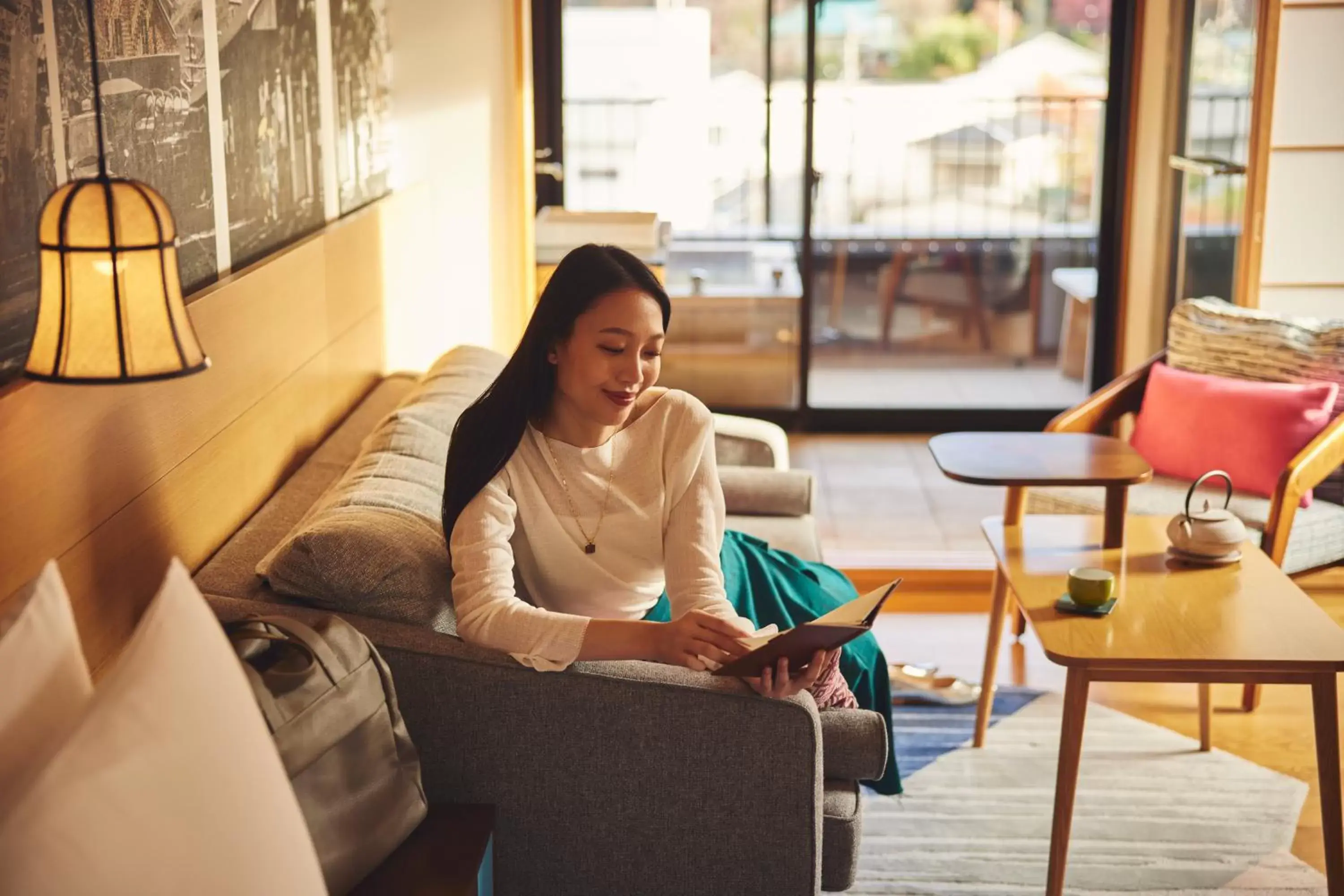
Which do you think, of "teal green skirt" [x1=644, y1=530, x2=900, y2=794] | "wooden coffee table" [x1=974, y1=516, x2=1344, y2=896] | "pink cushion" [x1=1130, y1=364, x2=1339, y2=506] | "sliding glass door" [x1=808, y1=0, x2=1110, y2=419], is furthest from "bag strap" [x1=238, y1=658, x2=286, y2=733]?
"sliding glass door" [x1=808, y1=0, x2=1110, y2=419]

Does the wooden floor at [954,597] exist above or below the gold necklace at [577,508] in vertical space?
below

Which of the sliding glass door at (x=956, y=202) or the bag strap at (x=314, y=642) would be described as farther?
the sliding glass door at (x=956, y=202)

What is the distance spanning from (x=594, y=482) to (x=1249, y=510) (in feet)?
6.08

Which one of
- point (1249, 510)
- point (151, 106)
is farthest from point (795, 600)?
point (1249, 510)

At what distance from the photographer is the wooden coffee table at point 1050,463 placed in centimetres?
276

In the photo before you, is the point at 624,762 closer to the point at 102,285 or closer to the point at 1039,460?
the point at 102,285

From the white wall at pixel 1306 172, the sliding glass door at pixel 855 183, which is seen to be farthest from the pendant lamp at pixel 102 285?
the sliding glass door at pixel 855 183

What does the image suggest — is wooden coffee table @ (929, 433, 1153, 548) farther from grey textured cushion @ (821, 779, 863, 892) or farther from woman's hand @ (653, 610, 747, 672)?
woman's hand @ (653, 610, 747, 672)

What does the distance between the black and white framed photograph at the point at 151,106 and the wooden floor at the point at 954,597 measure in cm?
192

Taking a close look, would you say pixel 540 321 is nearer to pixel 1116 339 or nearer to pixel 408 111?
pixel 408 111

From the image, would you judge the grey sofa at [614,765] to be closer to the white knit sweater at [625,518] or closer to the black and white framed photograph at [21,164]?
the white knit sweater at [625,518]

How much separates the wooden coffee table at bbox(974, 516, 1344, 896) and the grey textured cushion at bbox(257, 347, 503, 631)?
0.99m

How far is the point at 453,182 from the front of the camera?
4.19m

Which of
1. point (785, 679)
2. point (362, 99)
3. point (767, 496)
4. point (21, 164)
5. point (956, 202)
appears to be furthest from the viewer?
point (956, 202)
